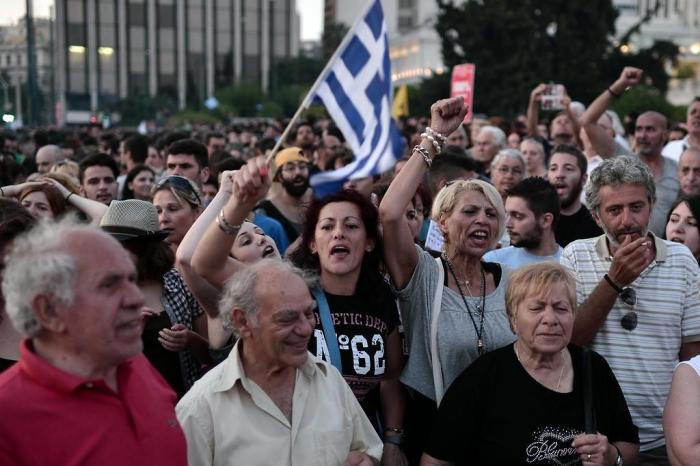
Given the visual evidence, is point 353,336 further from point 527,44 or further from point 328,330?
point 527,44

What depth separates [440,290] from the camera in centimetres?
443

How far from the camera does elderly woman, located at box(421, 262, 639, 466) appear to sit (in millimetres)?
3861

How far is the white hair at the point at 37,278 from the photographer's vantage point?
9.03 ft

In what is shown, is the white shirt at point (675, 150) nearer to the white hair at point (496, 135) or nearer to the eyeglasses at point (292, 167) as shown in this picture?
the white hair at point (496, 135)

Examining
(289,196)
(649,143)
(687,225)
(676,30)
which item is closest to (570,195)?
(649,143)

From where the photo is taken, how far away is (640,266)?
418 centimetres

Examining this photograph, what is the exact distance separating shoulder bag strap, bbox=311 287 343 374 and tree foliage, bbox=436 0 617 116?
1522 inches

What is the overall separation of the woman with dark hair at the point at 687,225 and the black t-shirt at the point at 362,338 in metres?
Answer: 2.13

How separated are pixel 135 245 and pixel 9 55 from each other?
92958 mm

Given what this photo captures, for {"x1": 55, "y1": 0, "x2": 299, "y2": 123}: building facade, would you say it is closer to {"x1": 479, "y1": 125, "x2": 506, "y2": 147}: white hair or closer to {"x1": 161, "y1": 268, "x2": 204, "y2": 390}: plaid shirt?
{"x1": 479, "y1": 125, "x2": 506, "y2": 147}: white hair

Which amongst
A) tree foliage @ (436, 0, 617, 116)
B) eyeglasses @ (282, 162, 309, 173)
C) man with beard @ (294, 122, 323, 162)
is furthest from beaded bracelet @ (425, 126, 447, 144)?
tree foliage @ (436, 0, 617, 116)

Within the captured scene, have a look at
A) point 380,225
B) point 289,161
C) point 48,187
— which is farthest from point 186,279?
point 289,161

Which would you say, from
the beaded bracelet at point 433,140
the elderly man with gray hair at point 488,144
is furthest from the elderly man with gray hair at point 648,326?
the elderly man with gray hair at point 488,144

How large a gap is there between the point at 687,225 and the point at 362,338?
239 centimetres
